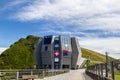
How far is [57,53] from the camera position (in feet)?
495

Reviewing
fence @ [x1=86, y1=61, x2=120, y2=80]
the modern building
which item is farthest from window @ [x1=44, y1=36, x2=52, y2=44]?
fence @ [x1=86, y1=61, x2=120, y2=80]

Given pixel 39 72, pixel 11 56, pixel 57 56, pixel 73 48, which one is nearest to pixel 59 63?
pixel 57 56

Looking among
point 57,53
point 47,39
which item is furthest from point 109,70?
point 47,39

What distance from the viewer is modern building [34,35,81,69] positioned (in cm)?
15038

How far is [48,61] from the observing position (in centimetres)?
15262

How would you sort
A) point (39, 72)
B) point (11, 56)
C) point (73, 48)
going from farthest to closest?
point (11, 56)
point (73, 48)
point (39, 72)

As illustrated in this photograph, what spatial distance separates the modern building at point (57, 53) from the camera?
150 metres

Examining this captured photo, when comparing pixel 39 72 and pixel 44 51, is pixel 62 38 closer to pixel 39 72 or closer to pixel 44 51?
pixel 44 51

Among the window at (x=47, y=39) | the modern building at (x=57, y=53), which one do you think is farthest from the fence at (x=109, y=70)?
the window at (x=47, y=39)

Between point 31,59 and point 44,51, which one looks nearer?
point 44,51

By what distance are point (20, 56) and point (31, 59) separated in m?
15.4

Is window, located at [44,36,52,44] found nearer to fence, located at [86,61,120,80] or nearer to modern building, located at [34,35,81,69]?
modern building, located at [34,35,81,69]

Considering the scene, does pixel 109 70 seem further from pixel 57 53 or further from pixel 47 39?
pixel 47 39

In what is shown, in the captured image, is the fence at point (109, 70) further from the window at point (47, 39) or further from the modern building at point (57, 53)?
the window at point (47, 39)
